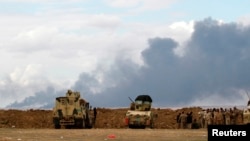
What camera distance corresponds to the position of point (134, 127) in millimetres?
53688

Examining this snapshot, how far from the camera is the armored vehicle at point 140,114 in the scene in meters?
53.0

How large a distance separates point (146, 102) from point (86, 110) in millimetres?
5017

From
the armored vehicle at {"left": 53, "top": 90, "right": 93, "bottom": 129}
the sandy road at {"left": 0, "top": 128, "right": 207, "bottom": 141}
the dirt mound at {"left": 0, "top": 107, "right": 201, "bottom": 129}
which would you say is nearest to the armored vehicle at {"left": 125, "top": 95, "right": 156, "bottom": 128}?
the armored vehicle at {"left": 53, "top": 90, "right": 93, "bottom": 129}

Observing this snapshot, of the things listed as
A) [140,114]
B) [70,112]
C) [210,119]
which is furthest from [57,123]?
[210,119]

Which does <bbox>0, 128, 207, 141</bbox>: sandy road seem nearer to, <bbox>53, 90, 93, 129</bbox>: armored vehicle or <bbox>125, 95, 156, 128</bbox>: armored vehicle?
<bbox>125, 95, 156, 128</bbox>: armored vehicle

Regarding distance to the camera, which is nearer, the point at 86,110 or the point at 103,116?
the point at 86,110

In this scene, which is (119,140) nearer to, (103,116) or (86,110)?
(86,110)

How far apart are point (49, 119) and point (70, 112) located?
52.8 ft

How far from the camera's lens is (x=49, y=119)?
68875 mm

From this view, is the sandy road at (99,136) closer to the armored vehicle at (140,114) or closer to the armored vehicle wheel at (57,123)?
the armored vehicle at (140,114)

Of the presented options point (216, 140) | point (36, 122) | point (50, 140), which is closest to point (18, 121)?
point (36, 122)

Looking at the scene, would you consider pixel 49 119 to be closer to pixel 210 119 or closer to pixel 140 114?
pixel 140 114

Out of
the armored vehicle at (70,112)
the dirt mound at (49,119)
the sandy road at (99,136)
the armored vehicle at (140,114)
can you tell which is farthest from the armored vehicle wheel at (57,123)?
the sandy road at (99,136)

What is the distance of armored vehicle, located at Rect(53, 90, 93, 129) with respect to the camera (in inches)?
2093
